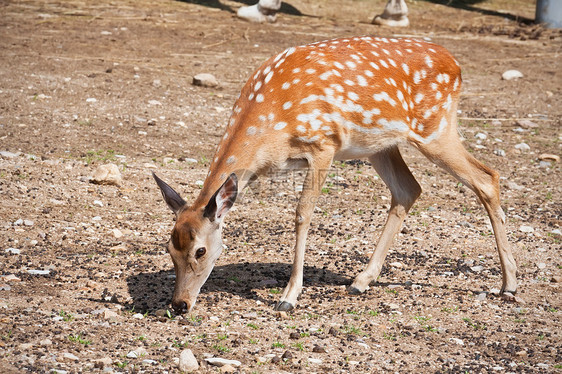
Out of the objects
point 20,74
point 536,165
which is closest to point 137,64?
point 20,74

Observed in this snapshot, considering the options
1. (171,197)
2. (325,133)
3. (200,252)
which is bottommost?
(200,252)

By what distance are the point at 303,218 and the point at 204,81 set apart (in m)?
5.27

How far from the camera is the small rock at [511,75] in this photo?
11854mm

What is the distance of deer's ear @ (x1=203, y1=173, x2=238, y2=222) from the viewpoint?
4.89 m

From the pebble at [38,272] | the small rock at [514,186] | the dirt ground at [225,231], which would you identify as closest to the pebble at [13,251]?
the dirt ground at [225,231]

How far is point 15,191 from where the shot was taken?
694 cm

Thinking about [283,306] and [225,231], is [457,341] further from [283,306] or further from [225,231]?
[225,231]

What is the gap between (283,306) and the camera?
5281 millimetres

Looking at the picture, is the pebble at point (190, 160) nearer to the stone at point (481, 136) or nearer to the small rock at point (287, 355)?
the stone at point (481, 136)

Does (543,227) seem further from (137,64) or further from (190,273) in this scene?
(137,64)

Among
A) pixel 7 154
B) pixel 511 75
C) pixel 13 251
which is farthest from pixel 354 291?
pixel 511 75

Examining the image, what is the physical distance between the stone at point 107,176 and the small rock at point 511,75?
22.0ft

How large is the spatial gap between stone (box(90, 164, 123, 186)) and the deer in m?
2.15

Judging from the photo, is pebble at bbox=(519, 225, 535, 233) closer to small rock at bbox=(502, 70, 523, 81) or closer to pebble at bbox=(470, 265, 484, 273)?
pebble at bbox=(470, 265, 484, 273)
